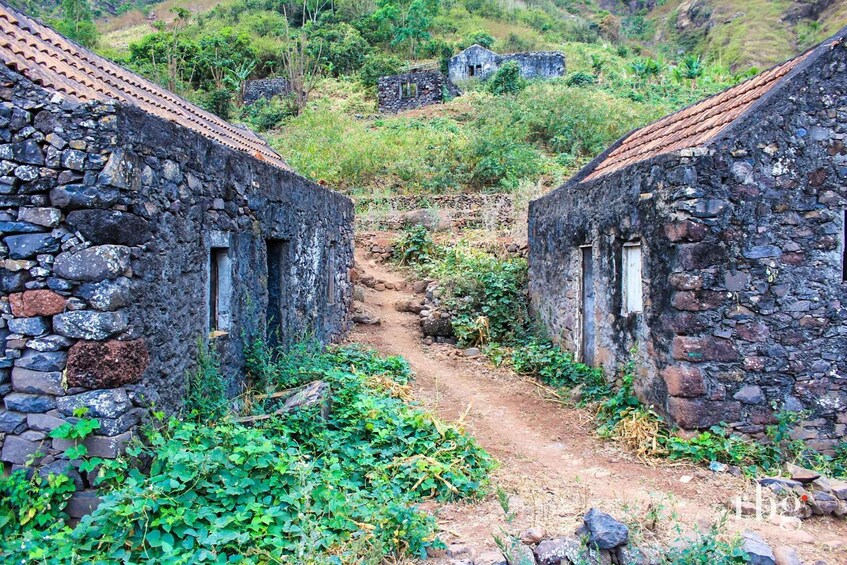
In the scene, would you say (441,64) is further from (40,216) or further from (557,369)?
(40,216)

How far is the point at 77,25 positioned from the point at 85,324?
3539cm

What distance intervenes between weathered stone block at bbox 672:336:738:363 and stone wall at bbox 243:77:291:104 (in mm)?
28809

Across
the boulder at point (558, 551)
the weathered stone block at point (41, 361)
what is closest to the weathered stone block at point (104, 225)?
Result: the weathered stone block at point (41, 361)

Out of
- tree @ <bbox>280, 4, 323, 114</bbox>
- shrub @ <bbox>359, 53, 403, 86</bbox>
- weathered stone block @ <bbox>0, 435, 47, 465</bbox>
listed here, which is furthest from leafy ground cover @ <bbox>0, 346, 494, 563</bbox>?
shrub @ <bbox>359, 53, 403, 86</bbox>

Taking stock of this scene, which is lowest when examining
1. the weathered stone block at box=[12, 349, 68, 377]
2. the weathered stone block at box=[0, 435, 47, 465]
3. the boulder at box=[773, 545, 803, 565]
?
the boulder at box=[773, 545, 803, 565]

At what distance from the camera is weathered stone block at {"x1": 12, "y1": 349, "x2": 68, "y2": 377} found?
4.13m

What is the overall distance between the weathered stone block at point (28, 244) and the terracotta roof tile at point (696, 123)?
19.7 ft

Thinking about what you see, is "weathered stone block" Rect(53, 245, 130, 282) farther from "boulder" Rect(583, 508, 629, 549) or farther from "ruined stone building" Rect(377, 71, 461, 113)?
"ruined stone building" Rect(377, 71, 461, 113)

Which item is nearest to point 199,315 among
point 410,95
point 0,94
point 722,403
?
point 0,94

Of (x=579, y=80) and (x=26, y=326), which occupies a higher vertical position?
(x=579, y=80)

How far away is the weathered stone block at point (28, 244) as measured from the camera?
4.11m

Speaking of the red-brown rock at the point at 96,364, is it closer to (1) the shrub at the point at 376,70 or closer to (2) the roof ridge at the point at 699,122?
(2) the roof ridge at the point at 699,122

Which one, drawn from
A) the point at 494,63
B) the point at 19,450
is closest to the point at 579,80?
the point at 494,63

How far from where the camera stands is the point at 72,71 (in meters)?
5.52
